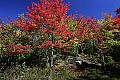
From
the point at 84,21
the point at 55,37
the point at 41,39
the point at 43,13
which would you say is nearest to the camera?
the point at 43,13

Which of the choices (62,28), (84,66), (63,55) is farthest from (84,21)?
(62,28)

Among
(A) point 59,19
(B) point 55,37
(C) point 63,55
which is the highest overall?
(A) point 59,19

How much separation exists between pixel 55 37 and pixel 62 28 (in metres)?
2.39

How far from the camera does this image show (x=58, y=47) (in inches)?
1070

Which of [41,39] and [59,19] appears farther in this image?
[41,39]

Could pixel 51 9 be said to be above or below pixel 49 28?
above

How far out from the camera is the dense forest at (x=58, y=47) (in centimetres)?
2125

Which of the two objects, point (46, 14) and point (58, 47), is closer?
point (46, 14)

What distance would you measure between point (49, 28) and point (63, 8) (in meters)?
2.54

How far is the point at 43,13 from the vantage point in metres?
21.2

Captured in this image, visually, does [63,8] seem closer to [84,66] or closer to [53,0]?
[53,0]

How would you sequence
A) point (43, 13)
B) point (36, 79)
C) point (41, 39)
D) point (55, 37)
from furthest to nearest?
point (41, 39) < point (55, 37) < point (43, 13) < point (36, 79)

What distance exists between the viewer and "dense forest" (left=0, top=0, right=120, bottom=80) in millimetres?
21250

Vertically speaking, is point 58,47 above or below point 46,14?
below
